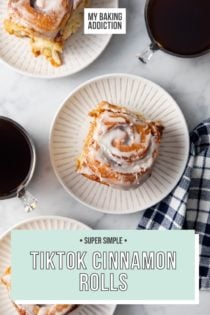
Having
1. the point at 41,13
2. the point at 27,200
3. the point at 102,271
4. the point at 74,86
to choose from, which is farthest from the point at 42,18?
the point at 102,271

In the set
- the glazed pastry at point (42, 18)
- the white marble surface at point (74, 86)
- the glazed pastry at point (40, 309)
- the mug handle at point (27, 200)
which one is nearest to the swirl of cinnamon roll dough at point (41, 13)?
the glazed pastry at point (42, 18)

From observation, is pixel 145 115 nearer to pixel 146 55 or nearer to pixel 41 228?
pixel 146 55

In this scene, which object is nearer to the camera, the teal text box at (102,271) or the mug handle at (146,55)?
the teal text box at (102,271)

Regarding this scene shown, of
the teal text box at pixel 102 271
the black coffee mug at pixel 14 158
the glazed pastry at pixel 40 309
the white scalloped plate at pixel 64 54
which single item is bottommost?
the glazed pastry at pixel 40 309

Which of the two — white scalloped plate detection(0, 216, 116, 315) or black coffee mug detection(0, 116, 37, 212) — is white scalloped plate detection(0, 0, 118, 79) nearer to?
black coffee mug detection(0, 116, 37, 212)

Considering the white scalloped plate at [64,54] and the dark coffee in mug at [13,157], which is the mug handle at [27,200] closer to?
the dark coffee in mug at [13,157]

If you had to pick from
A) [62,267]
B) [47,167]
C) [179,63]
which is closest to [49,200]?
[47,167]

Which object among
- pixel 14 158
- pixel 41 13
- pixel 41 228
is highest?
pixel 41 13

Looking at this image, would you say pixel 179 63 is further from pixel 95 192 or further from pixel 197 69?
pixel 95 192
